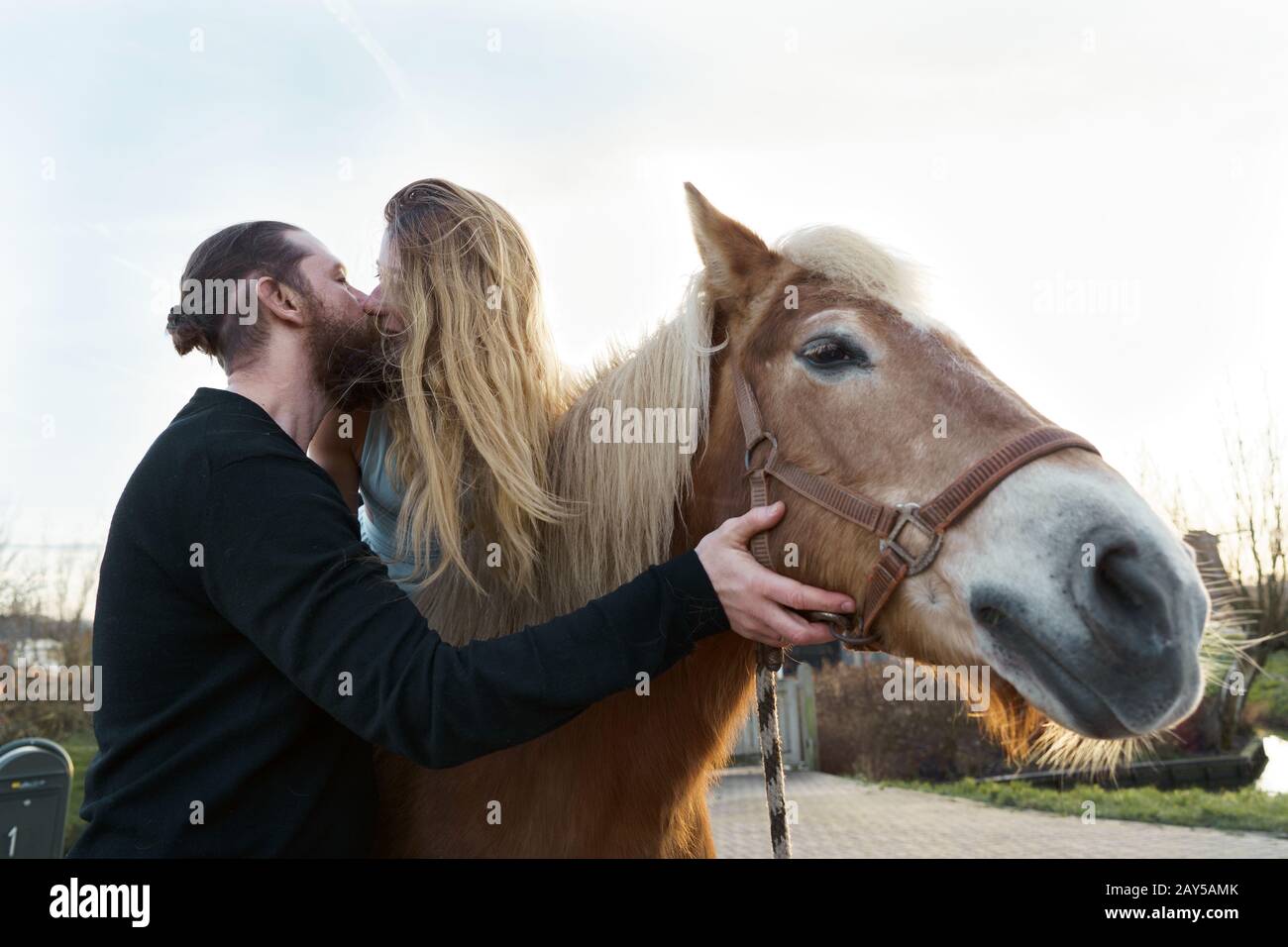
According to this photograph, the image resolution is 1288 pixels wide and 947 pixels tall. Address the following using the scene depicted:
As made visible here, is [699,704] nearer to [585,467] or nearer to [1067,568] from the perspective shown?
[585,467]

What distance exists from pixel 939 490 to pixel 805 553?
370mm

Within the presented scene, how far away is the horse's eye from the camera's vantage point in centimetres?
239

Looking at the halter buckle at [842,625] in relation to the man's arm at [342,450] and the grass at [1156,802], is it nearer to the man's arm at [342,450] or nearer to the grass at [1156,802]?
the man's arm at [342,450]

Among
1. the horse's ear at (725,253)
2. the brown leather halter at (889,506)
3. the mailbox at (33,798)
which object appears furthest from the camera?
the mailbox at (33,798)

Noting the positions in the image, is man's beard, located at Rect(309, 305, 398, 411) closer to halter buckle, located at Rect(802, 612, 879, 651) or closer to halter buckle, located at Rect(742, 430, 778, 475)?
halter buckle, located at Rect(742, 430, 778, 475)

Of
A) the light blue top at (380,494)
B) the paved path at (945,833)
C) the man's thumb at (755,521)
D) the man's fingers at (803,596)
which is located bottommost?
the paved path at (945,833)

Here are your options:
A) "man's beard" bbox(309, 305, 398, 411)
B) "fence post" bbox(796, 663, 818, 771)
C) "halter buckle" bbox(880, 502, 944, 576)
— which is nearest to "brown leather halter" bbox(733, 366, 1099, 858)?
"halter buckle" bbox(880, 502, 944, 576)

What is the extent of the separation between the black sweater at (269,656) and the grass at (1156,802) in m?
10.0

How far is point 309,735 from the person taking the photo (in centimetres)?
227

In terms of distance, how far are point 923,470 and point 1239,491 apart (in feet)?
50.5

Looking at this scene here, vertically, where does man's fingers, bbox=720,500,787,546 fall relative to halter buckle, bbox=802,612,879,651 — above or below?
above

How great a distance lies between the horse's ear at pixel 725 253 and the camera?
2.68m

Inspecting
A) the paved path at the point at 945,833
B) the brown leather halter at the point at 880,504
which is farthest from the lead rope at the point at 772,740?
the paved path at the point at 945,833
